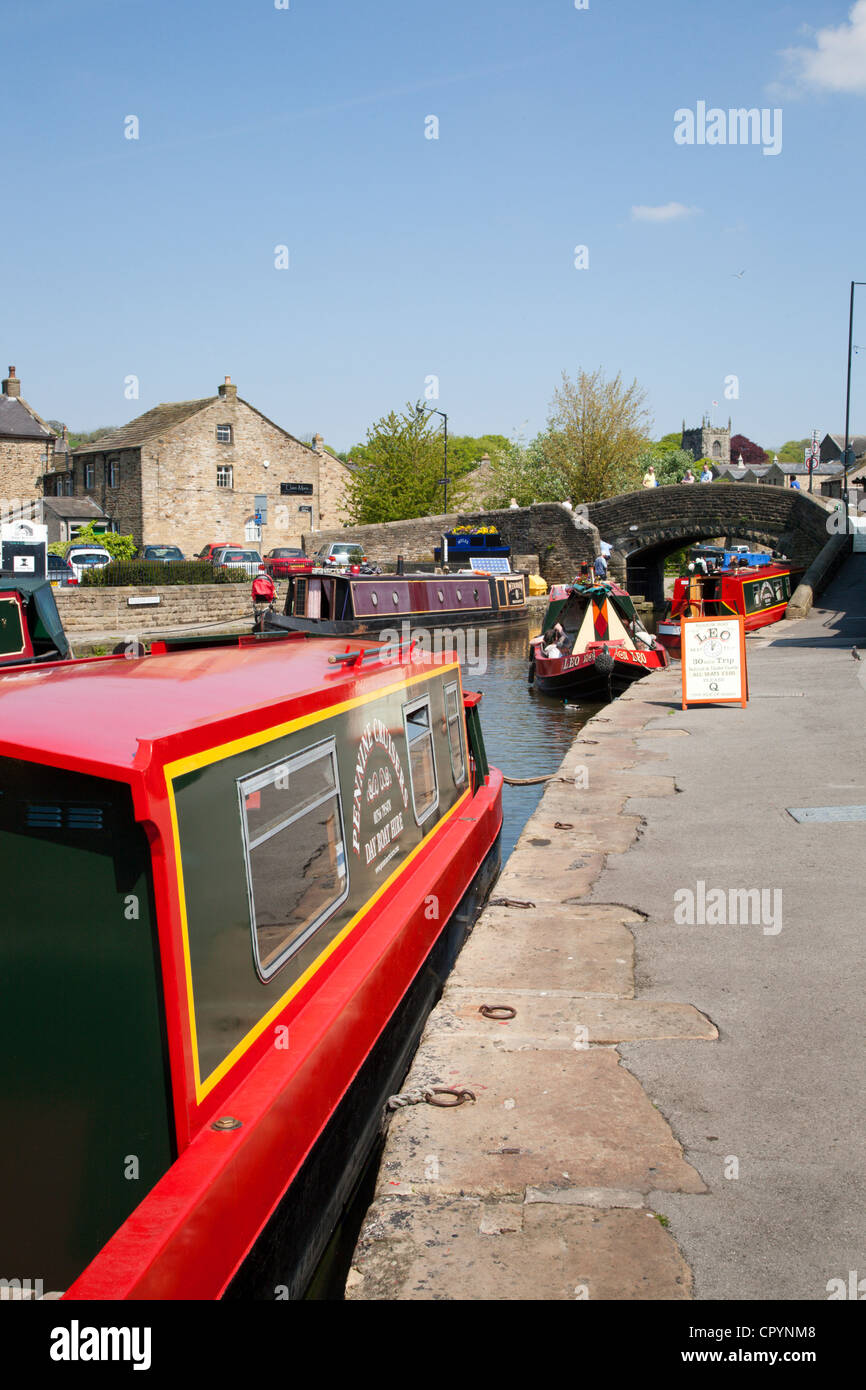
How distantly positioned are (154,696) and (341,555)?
145ft

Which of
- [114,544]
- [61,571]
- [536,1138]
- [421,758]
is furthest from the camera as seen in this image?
[114,544]

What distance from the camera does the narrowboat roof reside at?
306 centimetres

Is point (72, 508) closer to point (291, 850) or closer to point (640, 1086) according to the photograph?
point (291, 850)

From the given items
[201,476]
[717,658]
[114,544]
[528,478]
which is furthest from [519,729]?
[528,478]

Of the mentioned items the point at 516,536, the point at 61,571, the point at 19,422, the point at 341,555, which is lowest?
the point at 61,571

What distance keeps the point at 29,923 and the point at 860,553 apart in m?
36.8

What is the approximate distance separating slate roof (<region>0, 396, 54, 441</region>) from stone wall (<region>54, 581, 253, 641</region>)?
1024 inches

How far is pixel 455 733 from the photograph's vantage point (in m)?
7.57

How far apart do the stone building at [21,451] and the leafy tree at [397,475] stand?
595 inches

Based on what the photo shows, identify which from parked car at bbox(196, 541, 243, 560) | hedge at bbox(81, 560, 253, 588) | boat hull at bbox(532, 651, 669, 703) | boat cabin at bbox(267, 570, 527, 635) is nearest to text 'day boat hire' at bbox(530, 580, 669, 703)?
boat hull at bbox(532, 651, 669, 703)

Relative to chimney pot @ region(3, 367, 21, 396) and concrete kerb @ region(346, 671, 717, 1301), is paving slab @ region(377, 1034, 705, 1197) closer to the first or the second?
concrete kerb @ region(346, 671, 717, 1301)

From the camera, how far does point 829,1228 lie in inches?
131
